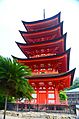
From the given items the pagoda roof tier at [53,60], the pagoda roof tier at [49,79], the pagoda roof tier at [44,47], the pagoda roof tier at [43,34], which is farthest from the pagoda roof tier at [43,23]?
the pagoda roof tier at [49,79]

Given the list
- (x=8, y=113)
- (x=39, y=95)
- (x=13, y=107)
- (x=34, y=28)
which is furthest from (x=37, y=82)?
(x=34, y=28)

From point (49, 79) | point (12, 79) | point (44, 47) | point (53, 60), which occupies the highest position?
point (44, 47)

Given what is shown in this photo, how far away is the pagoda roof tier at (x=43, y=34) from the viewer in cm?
552

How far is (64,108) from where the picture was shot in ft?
13.4

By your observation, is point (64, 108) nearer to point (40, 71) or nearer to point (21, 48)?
point (40, 71)

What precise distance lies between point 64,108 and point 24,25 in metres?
2.83

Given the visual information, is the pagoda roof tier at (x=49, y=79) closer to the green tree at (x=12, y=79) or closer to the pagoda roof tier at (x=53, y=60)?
the pagoda roof tier at (x=53, y=60)

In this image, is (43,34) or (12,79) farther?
(43,34)

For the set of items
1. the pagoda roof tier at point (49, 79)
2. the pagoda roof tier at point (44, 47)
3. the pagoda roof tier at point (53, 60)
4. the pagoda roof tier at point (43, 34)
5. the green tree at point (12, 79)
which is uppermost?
the pagoda roof tier at point (43, 34)

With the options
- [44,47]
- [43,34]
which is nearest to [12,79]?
[44,47]

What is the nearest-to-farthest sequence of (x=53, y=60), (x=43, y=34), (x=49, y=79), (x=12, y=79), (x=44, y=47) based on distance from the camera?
(x=12, y=79) < (x=49, y=79) < (x=53, y=60) < (x=44, y=47) < (x=43, y=34)

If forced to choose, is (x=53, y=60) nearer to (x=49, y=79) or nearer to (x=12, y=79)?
(x=49, y=79)

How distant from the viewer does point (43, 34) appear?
5.64 meters

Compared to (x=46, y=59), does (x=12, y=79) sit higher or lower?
lower
